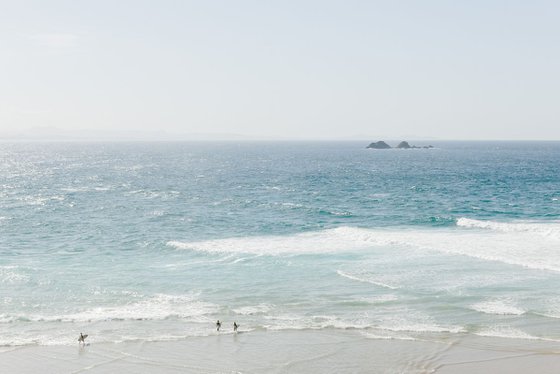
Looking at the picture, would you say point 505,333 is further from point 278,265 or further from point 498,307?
point 278,265

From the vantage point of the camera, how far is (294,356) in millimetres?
29031

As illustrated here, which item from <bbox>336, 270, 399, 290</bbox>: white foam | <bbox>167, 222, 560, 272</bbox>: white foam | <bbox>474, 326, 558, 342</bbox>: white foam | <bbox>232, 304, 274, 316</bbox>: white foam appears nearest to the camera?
<bbox>474, 326, 558, 342</bbox>: white foam

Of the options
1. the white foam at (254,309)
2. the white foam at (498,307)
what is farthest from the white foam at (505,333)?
the white foam at (254,309)

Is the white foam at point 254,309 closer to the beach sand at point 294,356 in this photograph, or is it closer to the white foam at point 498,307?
the beach sand at point 294,356

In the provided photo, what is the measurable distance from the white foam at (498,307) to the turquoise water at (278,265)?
0.11m

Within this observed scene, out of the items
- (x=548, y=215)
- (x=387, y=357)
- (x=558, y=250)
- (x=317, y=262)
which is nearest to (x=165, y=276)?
(x=317, y=262)

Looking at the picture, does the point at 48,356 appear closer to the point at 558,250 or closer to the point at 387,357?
the point at 387,357

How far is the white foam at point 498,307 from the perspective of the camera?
34656mm

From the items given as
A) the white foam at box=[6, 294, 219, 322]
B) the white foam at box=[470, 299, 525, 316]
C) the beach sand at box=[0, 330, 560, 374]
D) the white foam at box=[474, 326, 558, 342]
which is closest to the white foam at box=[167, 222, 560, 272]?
the white foam at box=[470, 299, 525, 316]

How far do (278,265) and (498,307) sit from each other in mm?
17519

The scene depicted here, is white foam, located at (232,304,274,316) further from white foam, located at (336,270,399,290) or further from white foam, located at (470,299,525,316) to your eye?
white foam, located at (470,299,525,316)

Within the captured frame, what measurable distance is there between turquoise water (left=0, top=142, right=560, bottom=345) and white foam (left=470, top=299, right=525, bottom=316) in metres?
0.11

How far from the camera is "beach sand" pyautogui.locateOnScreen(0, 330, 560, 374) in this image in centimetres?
2736

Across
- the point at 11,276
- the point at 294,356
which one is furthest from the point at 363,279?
the point at 11,276
